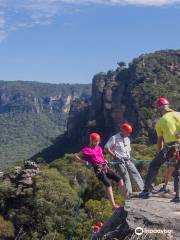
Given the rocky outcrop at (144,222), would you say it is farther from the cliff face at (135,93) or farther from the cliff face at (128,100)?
the cliff face at (135,93)

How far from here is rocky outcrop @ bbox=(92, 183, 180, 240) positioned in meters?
7.62

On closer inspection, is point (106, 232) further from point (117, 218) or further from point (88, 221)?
point (88, 221)

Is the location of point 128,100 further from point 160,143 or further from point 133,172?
point 160,143

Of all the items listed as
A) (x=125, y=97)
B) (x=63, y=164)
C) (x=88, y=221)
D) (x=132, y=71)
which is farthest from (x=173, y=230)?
(x=132, y=71)

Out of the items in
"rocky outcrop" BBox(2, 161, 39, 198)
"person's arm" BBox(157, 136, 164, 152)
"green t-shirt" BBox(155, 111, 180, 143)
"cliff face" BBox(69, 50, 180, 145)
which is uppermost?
"green t-shirt" BBox(155, 111, 180, 143)

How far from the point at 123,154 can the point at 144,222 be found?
2.70m

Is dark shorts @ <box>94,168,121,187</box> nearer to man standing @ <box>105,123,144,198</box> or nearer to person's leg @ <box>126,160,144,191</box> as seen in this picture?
man standing @ <box>105,123,144,198</box>

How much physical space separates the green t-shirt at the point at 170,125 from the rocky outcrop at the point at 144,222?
1014mm

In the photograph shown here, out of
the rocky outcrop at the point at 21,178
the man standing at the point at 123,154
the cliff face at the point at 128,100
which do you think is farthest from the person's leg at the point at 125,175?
the cliff face at the point at 128,100

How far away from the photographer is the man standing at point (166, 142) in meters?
9.11

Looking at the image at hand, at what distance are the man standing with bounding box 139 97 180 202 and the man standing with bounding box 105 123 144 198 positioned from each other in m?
1.14

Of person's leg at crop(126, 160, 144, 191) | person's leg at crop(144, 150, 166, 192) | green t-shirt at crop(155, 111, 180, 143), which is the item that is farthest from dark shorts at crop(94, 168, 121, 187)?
green t-shirt at crop(155, 111, 180, 143)

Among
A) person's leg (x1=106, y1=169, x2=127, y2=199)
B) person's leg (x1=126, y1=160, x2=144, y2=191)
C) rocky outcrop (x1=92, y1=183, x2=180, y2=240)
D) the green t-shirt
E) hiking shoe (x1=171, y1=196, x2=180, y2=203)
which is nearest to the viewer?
rocky outcrop (x1=92, y1=183, x2=180, y2=240)

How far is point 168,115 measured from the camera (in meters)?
9.12
